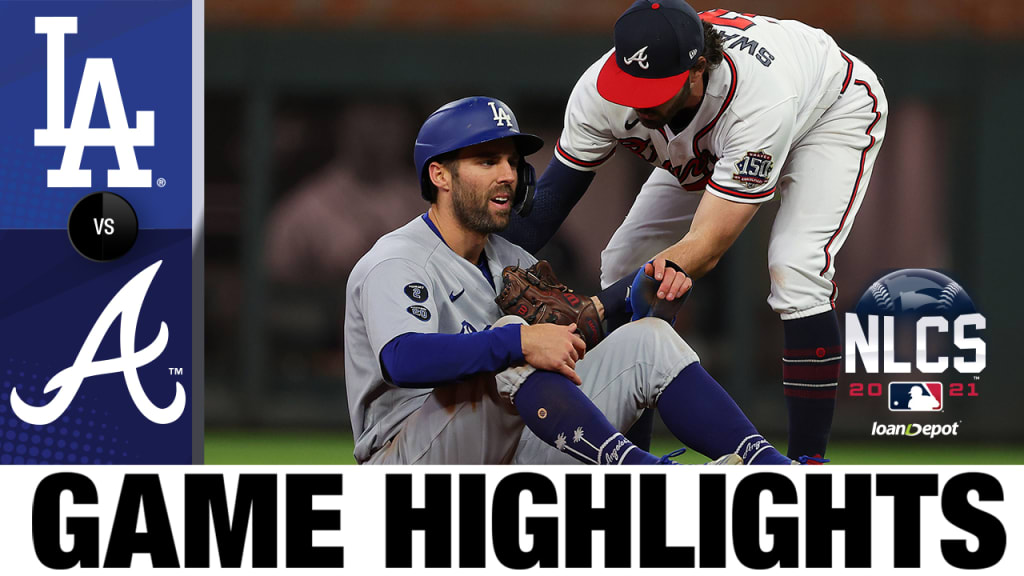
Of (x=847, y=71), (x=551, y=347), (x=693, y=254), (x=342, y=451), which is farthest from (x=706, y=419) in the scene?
(x=342, y=451)

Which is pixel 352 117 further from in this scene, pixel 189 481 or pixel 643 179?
pixel 189 481

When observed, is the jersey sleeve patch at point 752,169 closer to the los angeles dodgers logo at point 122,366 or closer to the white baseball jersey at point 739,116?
the white baseball jersey at point 739,116

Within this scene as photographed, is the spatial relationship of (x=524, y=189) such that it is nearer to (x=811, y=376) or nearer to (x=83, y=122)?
(x=811, y=376)

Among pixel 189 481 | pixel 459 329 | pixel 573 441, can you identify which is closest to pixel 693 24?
pixel 459 329

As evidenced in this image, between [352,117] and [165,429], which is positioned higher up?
[352,117]

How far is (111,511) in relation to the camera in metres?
3.07

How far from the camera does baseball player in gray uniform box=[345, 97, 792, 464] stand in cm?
318

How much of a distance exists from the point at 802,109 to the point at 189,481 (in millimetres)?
2452

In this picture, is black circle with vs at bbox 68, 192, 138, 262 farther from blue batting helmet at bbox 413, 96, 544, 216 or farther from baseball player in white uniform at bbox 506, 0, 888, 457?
baseball player in white uniform at bbox 506, 0, 888, 457

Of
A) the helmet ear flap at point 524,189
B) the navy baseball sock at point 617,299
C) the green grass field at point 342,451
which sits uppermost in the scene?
the helmet ear flap at point 524,189

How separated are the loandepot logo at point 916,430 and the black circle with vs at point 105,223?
5.85 m

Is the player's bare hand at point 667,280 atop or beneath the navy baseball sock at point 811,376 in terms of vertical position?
atop

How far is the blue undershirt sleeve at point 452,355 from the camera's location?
10.3ft

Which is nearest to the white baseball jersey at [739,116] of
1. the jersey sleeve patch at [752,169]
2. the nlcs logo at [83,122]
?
the jersey sleeve patch at [752,169]
